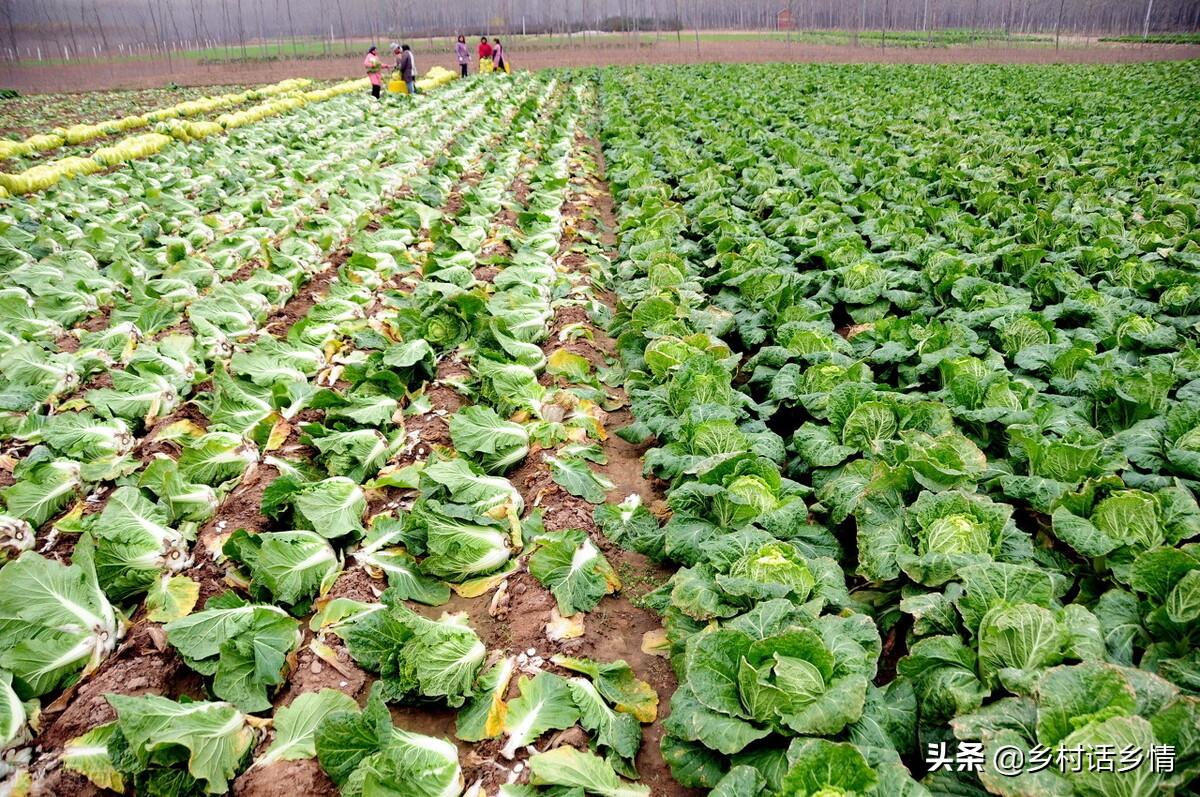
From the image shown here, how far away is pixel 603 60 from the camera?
146ft

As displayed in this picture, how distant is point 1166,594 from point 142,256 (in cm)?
957

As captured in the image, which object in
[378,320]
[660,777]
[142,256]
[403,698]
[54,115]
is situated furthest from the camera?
[54,115]

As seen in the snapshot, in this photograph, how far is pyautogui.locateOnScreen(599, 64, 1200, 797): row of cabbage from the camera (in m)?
2.39

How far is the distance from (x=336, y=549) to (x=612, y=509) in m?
1.58

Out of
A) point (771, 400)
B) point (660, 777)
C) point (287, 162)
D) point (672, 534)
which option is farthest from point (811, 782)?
point (287, 162)

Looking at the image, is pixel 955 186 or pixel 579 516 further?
pixel 955 186

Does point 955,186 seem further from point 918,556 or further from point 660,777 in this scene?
point 660,777

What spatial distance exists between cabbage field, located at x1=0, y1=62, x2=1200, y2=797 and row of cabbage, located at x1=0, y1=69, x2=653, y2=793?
0.07 feet

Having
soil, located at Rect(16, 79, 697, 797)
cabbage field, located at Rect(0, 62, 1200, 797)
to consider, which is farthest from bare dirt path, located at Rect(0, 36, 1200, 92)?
soil, located at Rect(16, 79, 697, 797)

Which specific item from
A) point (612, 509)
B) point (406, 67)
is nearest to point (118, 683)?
point (612, 509)

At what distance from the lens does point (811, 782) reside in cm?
222

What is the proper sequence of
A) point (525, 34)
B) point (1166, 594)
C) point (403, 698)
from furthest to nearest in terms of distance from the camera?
point (525, 34) < point (403, 698) < point (1166, 594)

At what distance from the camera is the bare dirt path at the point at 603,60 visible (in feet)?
125

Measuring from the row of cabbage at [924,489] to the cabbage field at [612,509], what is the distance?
0.06 ft
